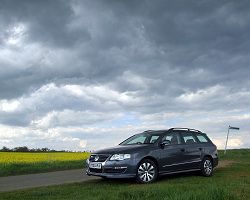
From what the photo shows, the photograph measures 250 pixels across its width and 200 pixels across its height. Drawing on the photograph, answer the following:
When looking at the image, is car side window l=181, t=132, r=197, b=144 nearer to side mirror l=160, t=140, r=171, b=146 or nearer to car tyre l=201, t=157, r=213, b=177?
car tyre l=201, t=157, r=213, b=177

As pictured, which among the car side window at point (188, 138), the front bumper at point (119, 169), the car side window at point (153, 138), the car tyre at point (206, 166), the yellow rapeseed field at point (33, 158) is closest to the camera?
the front bumper at point (119, 169)

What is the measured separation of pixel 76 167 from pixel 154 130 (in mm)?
7844

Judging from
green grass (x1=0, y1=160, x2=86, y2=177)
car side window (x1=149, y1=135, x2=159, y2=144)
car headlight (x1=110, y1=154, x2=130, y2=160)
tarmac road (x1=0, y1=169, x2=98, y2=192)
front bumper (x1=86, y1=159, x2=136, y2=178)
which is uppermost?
car side window (x1=149, y1=135, x2=159, y2=144)

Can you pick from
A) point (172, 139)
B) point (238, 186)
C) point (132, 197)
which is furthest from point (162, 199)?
point (172, 139)

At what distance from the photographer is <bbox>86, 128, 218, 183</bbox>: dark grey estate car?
10.2 m

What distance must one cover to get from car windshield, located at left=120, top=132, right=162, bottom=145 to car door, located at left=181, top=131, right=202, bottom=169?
118 centimetres

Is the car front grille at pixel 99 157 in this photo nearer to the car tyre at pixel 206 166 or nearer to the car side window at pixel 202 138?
the car tyre at pixel 206 166

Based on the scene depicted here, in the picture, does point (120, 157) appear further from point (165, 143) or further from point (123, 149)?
point (165, 143)

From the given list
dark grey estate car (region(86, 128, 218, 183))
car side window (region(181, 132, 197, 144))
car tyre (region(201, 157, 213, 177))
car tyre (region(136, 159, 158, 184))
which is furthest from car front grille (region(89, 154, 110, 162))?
car tyre (region(201, 157, 213, 177))

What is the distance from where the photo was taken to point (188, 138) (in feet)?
40.9

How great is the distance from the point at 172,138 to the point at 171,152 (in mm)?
598

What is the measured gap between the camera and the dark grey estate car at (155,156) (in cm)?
1023

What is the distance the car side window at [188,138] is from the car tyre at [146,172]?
2082 mm

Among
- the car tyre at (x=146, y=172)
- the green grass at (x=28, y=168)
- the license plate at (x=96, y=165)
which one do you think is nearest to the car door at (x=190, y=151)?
the car tyre at (x=146, y=172)
